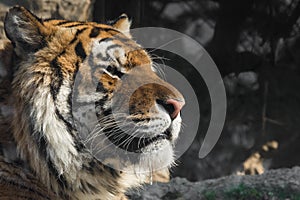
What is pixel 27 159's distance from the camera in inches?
121

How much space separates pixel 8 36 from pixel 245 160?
4.07 m

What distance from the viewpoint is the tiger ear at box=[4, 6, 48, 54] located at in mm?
3002

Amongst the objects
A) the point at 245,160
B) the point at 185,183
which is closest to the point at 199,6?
the point at 245,160

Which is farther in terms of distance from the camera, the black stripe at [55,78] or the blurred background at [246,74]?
the blurred background at [246,74]

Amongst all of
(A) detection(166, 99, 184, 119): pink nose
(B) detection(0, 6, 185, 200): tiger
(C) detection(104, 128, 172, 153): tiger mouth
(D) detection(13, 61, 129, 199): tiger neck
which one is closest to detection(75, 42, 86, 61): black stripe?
(B) detection(0, 6, 185, 200): tiger

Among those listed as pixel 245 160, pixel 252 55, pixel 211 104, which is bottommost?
pixel 245 160

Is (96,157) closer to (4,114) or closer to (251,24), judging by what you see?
(4,114)

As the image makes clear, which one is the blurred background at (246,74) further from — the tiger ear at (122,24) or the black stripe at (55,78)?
the black stripe at (55,78)

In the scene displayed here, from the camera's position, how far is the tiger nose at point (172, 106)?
3.06 metres

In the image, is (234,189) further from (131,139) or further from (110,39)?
(110,39)

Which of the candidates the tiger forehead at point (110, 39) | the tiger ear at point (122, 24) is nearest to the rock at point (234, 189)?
the tiger ear at point (122, 24)

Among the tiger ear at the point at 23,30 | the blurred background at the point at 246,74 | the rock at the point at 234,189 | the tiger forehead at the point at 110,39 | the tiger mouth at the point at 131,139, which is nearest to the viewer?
the tiger ear at the point at 23,30

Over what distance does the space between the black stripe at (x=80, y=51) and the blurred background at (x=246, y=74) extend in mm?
3111

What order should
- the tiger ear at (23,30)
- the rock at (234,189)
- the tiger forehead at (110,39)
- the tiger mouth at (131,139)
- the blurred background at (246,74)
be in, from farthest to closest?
the blurred background at (246,74)
the rock at (234,189)
the tiger forehead at (110,39)
the tiger mouth at (131,139)
the tiger ear at (23,30)
